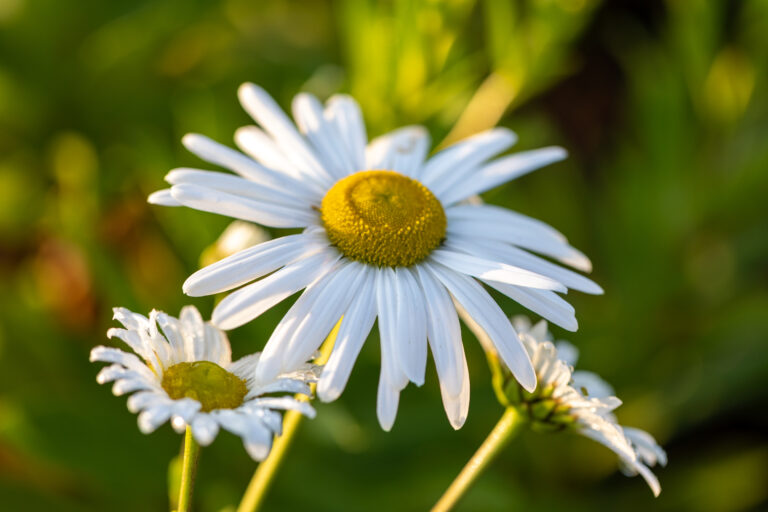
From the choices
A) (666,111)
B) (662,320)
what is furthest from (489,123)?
(662,320)

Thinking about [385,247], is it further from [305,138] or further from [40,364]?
[40,364]

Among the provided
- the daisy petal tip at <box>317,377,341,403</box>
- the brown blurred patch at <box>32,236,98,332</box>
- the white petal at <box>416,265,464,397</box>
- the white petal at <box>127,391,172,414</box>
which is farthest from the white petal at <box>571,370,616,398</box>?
the brown blurred patch at <box>32,236,98,332</box>

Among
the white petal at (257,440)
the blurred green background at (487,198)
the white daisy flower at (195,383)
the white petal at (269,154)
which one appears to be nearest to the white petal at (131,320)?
the white daisy flower at (195,383)

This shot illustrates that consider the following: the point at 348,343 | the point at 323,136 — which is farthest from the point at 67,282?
the point at 348,343

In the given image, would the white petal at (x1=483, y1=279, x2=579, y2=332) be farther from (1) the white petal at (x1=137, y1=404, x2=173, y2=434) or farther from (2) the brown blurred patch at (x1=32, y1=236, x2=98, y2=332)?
(2) the brown blurred patch at (x1=32, y1=236, x2=98, y2=332)

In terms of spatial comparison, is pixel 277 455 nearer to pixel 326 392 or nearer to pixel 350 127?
pixel 326 392

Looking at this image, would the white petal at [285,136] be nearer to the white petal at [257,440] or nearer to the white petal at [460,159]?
the white petal at [460,159]
